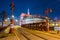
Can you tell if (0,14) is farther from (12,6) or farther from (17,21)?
(17,21)

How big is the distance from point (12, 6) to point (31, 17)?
13798cm

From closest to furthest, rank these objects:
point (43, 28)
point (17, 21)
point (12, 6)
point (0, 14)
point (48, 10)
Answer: point (12, 6) → point (48, 10) → point (43, 28) → point (0, 14) → point (17, 21)

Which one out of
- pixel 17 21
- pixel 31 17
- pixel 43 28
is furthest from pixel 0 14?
pixel 17 21

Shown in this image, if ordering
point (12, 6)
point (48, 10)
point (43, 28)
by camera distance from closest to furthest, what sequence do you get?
1. point (12, 6)
2. point (48, 10)
3. point (43, 28)

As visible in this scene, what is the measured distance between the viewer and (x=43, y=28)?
5075cm

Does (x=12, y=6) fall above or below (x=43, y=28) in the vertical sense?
above

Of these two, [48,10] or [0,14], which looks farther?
[0,14]

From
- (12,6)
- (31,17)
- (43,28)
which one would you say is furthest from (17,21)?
(12,6)

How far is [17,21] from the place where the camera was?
627ft

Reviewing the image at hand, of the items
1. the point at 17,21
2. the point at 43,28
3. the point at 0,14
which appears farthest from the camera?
the point at 17,21

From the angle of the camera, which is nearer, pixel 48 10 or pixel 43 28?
pixel 48 10

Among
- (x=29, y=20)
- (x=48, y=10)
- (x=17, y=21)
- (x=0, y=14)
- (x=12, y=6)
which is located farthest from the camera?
(x=17, y=21)

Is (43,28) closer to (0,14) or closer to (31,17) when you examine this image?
(0,14)

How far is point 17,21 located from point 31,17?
96.4 ft
